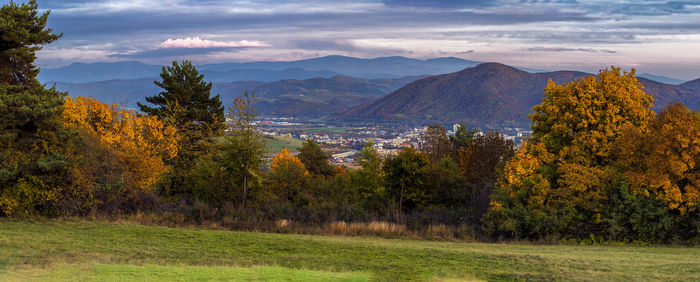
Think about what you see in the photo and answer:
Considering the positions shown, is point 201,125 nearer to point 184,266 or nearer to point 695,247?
point 184,266

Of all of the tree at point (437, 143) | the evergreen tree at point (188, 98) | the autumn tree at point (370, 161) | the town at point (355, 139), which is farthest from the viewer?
the town at point (355, 139)

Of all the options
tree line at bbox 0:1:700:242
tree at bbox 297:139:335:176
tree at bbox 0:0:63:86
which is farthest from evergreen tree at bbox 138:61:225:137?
tree at bbox 0:0:63:86

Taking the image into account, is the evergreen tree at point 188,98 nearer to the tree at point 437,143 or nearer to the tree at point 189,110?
the tree at point 189,110

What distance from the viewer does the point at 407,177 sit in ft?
87.8

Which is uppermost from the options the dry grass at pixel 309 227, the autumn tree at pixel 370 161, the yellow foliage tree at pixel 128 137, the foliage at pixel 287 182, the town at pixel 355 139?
the yellow foliage tree at pixel 128 137

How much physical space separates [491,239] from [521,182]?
3298mm

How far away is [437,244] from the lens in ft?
55.2

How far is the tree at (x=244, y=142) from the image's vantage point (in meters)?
23.0

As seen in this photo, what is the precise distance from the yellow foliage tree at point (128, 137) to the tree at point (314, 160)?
1674 centimetres

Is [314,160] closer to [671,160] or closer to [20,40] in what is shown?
[20,40]

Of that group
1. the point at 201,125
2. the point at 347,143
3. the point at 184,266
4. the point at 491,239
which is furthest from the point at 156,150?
the point at 347,143

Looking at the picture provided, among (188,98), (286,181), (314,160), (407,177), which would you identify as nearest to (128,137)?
(286,181)

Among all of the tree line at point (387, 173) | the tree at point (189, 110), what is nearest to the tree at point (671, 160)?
the tree line at point (387, 173)

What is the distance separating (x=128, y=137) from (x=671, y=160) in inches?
958
